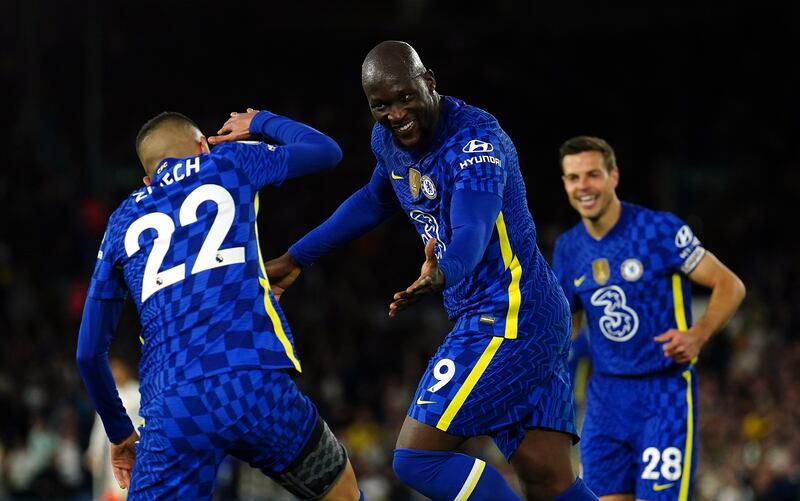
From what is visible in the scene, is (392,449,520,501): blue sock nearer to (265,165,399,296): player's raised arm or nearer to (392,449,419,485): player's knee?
(392,449,419,485): player's knee

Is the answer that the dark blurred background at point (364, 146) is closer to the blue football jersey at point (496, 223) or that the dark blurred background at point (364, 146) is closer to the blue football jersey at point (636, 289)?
the blue football jersey at point (636, 289)

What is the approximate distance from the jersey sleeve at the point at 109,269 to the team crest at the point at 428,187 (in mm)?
1279

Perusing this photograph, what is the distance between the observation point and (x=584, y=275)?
656cm

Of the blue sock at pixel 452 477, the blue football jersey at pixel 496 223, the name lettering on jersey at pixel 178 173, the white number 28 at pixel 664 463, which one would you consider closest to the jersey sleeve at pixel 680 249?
the white number 28 at pixel 664 463

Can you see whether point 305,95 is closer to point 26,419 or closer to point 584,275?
point 26,419

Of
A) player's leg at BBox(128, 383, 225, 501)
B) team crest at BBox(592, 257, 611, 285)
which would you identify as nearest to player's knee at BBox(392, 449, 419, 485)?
player's leg at BBox(128, 383, 225, 501)

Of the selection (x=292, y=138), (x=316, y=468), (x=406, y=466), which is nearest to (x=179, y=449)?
(x=316, y=468)

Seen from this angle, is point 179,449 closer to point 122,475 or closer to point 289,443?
point 289,443

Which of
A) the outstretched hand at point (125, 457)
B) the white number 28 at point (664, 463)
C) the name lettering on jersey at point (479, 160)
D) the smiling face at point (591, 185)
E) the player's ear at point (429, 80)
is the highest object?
the player's ear at point (429, 80)

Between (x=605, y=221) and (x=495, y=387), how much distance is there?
2231mm

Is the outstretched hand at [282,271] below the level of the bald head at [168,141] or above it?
below

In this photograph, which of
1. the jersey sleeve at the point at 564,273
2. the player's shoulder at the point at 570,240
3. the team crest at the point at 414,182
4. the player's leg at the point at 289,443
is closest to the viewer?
the player's leg at the point at 289,443

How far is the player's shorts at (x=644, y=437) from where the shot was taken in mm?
6172

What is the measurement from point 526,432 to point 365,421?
10100 millimetres
